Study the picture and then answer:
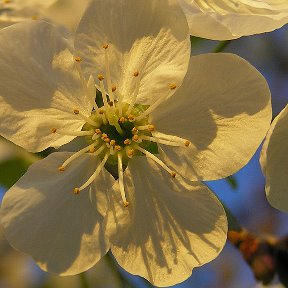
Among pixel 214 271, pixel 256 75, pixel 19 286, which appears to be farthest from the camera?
pixel 214 271

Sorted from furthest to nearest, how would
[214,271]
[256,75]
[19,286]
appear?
[214,271], [19,286], [256,75]

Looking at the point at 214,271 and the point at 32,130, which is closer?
the point at 32,130

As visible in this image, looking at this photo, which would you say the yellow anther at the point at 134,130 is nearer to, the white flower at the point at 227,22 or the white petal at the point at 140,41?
the white petal at the point at 140,41

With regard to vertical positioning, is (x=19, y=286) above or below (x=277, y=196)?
below

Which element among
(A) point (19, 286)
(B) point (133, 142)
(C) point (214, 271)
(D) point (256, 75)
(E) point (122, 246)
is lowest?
(C) point (214, 271)

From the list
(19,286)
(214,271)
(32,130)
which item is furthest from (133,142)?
(214,271)

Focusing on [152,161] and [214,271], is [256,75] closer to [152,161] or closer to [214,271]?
[152,161]

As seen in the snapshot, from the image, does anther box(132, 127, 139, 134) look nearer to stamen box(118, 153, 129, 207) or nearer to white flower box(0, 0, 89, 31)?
stamen box(118, 153, 129, 207)
